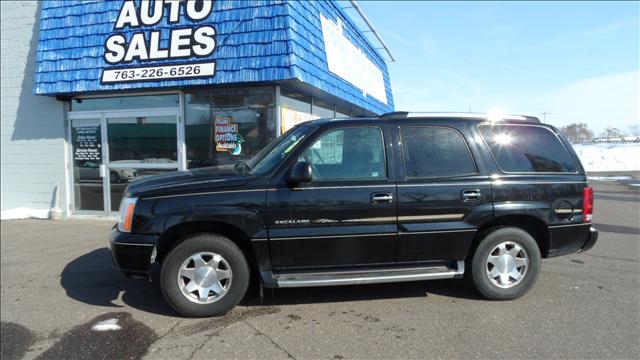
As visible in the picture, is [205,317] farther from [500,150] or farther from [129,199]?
[500,150]

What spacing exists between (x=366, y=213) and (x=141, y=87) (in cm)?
567

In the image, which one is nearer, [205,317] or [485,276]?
[205,317]

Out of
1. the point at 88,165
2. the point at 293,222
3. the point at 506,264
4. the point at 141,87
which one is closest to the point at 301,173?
the point at 293,222

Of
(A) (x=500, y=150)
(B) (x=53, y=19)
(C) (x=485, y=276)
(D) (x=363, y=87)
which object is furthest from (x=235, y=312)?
(D) (x=363, y=87)

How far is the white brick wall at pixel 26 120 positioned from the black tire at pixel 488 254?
867 cm

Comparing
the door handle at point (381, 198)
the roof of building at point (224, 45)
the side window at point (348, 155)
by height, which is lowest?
the door handle at point (381, 198)

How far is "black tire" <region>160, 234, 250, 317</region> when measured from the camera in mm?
3795

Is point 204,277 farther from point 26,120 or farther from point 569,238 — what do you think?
point 26,120

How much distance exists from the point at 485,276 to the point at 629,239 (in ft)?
14.7

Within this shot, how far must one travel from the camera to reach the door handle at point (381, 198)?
3.87 metres

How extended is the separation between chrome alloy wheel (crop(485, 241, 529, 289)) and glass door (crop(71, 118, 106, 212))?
7852 millimetres

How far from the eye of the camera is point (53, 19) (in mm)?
8078

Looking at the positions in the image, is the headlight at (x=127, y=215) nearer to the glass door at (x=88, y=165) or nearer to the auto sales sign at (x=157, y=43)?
the auto sales sign at (x=157, y=43)

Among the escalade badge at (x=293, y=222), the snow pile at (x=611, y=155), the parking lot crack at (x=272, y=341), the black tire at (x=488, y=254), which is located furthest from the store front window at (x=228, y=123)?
the snow pile at (x=611, y=155)
